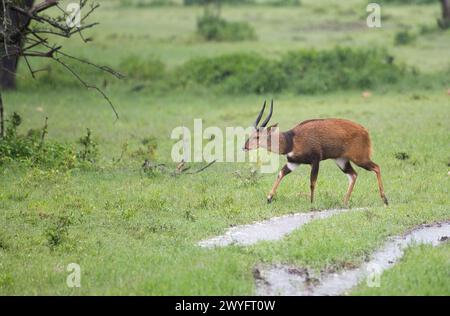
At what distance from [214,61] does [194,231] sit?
13.0 metres

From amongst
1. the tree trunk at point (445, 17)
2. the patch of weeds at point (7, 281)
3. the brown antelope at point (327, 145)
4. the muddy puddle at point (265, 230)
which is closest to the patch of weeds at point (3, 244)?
the patch of weeds at point (7, 281)

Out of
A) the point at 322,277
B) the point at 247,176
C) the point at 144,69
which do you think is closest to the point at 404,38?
the point at 144,69

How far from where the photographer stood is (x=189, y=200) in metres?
11.4

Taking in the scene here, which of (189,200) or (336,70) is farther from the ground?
(336,70)

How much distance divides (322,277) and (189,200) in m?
3.55

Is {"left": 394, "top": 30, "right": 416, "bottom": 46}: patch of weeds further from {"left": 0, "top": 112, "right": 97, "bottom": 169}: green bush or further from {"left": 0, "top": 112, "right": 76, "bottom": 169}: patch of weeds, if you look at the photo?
{"left": 0, "top": 112, "right": 76, "bottom": 169}: patch of weeds

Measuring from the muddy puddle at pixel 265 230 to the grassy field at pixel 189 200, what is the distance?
18 centimetres

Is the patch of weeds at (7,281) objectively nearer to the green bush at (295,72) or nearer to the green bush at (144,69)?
the green bush at (295,72)

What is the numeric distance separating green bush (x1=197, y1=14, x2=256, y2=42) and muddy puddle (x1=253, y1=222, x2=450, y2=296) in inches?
774

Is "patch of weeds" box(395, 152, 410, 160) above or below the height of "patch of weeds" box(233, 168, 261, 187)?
above

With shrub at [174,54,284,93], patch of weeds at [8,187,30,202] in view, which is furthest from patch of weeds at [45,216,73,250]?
shrub at [174,54,284,93]

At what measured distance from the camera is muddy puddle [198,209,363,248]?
9375mm

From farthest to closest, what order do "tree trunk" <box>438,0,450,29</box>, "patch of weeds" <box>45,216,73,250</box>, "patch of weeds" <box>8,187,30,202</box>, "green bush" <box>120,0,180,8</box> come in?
"green bush" <box>120,0,180,8</box>
"tree trunk" <box>438,0,450,29</box>
"patch of weeds" <box>8,187,30,202</box>
"patch of weeds" <box>45,216,73,250</box>

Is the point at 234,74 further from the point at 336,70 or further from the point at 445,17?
the point at 445,17
